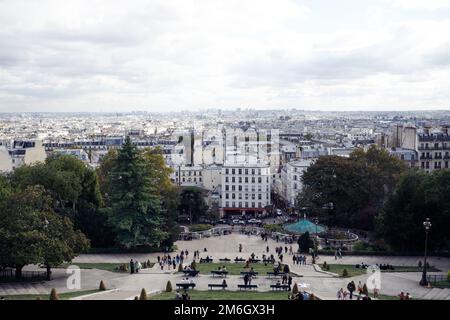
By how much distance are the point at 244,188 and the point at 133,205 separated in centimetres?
2919

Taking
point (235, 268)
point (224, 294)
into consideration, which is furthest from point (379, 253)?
point (224, 294)

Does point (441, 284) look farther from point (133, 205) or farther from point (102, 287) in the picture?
point (133, 205)

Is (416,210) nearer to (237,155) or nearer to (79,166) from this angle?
(79,166)

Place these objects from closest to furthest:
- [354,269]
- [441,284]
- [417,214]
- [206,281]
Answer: [441,284] → [206,281] → [354,269] → [417,214]

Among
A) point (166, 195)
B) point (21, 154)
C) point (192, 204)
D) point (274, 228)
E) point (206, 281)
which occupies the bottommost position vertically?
point (274, 228)

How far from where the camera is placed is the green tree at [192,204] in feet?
207

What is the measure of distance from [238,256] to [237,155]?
32617 millimetres

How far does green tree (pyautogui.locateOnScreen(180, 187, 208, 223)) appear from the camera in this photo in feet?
207

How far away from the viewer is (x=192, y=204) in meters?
63.4

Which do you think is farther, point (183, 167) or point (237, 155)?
point (183, 167)

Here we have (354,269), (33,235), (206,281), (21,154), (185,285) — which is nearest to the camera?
(185,285)
